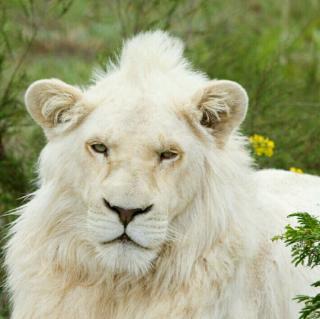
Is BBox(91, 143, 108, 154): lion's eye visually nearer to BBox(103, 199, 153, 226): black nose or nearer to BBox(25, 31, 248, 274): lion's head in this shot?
BBox(25, 31, 248, 274): lion's head

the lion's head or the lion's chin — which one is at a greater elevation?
the lion's head

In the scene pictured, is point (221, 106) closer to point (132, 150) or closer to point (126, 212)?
point (132, 150)

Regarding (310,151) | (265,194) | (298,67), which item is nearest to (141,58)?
(265,194)

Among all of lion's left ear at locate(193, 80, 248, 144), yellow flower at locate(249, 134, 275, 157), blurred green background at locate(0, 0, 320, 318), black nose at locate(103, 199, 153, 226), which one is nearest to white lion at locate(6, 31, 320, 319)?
lion's left ear at locate(193, 80, 248, 144)

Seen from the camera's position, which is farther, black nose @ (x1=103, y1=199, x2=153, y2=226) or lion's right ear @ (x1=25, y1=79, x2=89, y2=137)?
lion's right ear @ (x1=25, y1=79, x2=89, y2=137)

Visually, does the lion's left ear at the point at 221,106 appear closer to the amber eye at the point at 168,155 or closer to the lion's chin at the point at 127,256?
the amber eye at the point at 168,155

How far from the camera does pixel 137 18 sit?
905 centimetres

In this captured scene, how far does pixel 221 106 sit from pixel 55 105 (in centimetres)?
74

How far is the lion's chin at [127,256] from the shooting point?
5.00 meters

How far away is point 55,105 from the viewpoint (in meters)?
5.34

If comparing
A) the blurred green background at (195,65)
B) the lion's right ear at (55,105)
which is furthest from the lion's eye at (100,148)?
the blurred green background at (195,65)

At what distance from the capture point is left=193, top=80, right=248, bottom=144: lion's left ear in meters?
5.27

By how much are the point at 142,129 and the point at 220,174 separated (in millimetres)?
492

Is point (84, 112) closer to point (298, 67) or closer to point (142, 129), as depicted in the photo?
point (142, 129)
